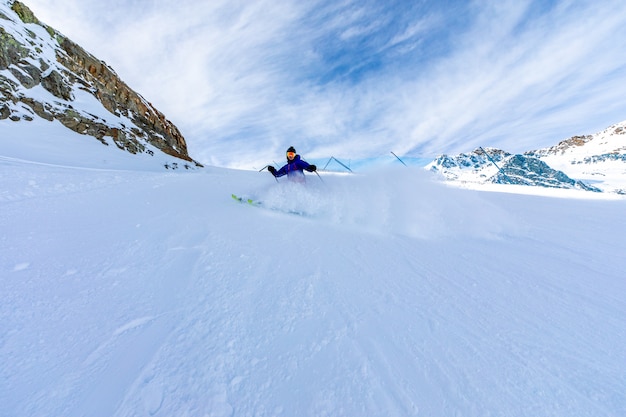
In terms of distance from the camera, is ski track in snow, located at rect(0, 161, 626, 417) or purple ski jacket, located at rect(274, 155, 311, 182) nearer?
ski track in snow, located at rect(0, 161, 626, 417)

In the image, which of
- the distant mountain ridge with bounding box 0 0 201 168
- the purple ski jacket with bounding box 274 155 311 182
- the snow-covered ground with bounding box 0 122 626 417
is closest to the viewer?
the snow-covered ground with bounding box 0 122 626 417

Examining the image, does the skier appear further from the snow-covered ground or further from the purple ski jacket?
the snow-covered ground

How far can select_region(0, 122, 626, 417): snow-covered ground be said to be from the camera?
1.57m

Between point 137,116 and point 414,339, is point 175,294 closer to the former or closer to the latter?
point 414,339

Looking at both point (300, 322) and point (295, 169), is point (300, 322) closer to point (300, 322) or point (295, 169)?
point (300, 322)

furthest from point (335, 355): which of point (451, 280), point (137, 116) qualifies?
point (137, 116)

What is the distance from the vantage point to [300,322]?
224cm

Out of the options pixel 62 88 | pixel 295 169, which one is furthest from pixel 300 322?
pixel 62 88

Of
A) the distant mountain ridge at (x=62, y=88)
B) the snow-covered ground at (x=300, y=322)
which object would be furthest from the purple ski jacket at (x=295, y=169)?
the distant mountain ridge at (x=62, y=88)

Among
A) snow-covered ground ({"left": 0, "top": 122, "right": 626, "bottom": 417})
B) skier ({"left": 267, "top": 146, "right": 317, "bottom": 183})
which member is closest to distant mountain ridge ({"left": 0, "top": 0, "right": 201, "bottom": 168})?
skier ({"left": 267, "top": 146, "right": 317, "bottom": 183})

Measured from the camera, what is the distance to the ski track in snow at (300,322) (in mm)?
1568

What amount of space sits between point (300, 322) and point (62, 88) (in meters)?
37.5

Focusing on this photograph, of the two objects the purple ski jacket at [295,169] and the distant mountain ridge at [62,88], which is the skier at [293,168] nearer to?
the purple ski jacket at [295,169]

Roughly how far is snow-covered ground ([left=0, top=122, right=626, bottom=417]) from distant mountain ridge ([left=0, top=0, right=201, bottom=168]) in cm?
2460
